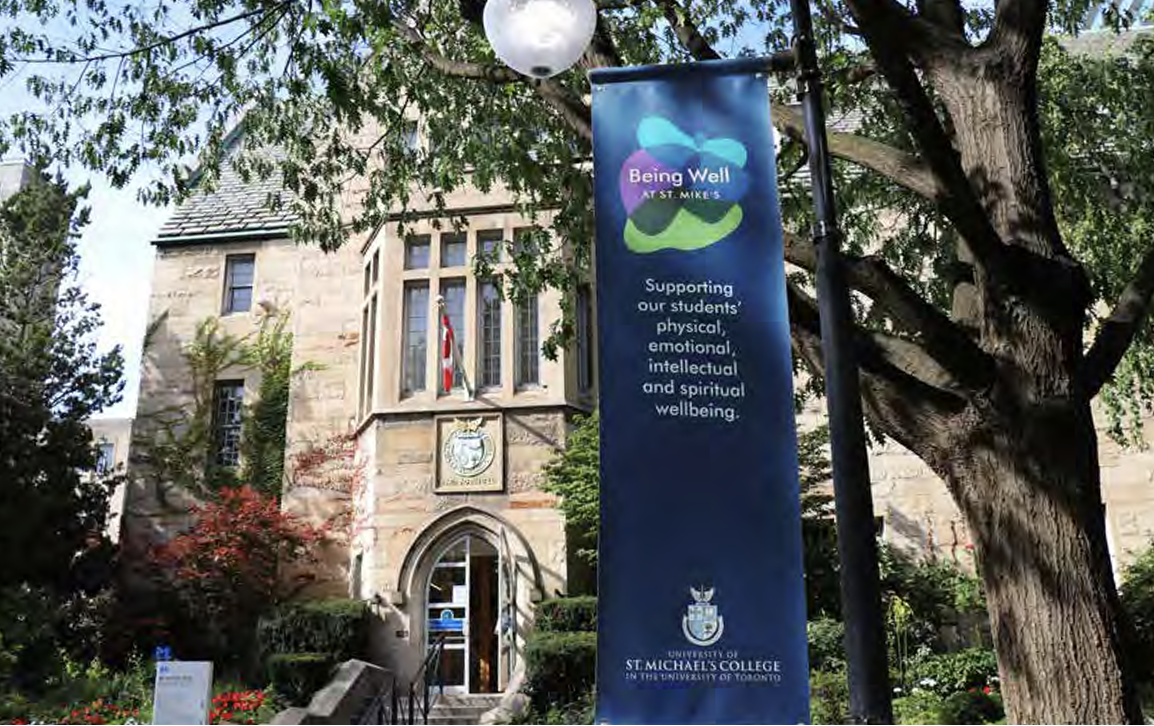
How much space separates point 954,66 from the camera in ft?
18.9

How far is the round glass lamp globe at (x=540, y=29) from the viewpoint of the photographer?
458 cm

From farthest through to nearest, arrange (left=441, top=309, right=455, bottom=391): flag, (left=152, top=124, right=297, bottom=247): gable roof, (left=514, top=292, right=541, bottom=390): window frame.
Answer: (left=152, top=124, right=297, bottom=247): gable roof
(left=514, top=292, right=541, bottom=390): window frame
(left=441, top=309, right=455, bottom=391): flag

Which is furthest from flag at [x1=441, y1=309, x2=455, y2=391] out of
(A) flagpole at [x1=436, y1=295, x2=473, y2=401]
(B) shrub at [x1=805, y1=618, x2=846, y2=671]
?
(B) shrub at [x1=805, y1=618, x2=846, y2=671]

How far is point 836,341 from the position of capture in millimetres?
3662

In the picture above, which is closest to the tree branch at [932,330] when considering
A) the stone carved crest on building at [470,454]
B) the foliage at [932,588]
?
the foliage at [932,588]

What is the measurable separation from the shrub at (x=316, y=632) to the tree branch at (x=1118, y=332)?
12102mm

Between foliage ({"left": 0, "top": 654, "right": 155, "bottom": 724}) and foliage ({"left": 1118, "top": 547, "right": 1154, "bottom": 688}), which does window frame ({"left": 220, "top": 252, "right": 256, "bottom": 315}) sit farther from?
foliage ({"left": 1118, "top": 547, "right": 1154, "bottom": 688})

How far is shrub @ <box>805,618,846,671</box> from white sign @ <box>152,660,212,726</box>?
23.6 ft

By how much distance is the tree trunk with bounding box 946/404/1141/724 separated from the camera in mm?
4480

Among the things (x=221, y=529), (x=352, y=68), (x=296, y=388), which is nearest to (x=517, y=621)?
(x=221, y=529)

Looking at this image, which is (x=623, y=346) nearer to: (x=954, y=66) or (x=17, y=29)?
(x=954, y=66)

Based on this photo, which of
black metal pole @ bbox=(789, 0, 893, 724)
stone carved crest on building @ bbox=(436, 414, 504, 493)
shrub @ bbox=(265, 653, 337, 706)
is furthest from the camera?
stone carved crest on building @ bbox=(436, 414, 504, 493)

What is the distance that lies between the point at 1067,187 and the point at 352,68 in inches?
270

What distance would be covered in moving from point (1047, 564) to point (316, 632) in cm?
1229
